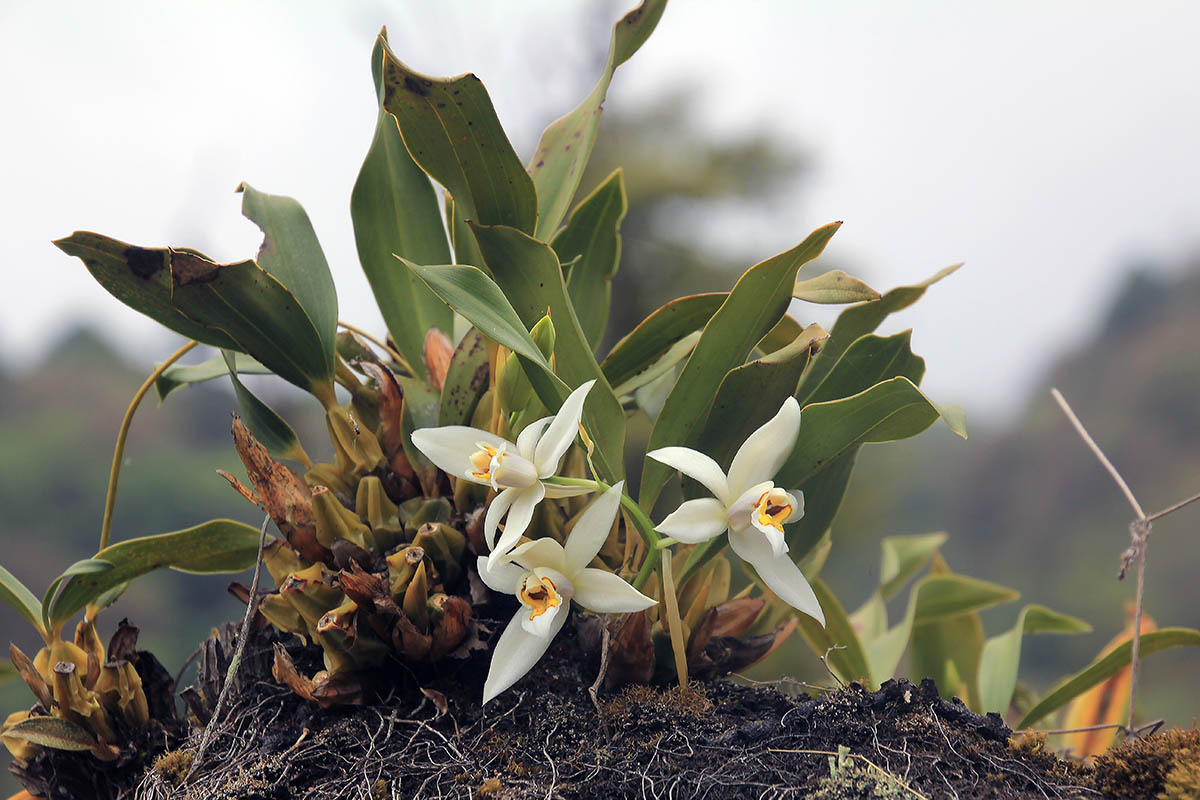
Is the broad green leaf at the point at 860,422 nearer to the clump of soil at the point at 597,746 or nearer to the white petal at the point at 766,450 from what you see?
the white petal at the point at 766,450

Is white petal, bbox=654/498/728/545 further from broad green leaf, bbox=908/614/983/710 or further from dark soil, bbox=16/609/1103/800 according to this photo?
broad green leaf, bbox=908/614/983/710

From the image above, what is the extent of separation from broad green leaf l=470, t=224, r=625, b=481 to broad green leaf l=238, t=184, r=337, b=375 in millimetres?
186

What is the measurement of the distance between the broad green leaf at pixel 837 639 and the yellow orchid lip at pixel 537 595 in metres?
0.38

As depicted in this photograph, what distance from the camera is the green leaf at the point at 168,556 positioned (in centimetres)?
68

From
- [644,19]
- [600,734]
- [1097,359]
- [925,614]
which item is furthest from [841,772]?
[1097,359]

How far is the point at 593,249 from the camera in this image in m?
0.83

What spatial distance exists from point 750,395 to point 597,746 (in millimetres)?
293

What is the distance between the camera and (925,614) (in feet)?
3.09

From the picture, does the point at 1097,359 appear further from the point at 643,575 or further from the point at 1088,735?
the point at 643,575

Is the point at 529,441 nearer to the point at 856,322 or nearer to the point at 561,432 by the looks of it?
the point at 561,432

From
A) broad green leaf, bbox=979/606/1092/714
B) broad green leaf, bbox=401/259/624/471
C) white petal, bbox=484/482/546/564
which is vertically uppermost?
broad green leaf, bbox=401/259/624/471

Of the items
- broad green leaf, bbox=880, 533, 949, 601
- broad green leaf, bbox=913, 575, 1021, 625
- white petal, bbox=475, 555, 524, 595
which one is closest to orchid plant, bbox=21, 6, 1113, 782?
white petal, bbox=475, 555, 524, 595

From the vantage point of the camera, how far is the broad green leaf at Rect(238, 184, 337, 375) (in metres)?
0.71

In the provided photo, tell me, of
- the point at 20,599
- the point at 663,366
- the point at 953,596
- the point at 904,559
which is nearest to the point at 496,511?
the point at 663,366
